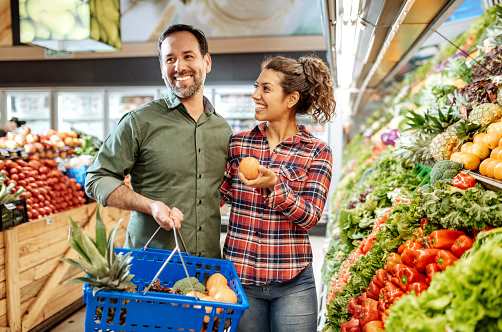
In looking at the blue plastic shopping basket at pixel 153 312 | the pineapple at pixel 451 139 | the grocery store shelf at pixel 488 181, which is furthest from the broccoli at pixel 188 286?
the pineapple at pixel 451 139

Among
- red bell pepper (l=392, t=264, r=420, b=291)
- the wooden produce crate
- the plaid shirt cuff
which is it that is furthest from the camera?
the wooden produce crate

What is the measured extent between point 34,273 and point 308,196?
114 inches

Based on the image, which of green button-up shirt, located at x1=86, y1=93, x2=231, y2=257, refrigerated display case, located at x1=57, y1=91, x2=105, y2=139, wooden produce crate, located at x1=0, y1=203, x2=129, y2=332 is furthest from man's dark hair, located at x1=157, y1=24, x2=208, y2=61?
refrigerated display case, located at x1=57, y1=91, x2=105, y2=139

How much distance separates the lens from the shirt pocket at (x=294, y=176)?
6.73 ft

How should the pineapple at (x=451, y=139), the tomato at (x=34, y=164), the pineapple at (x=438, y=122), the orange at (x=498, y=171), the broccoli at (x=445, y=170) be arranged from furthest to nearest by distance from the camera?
the tomato at (x=34, y=164) → the pineapple at (x=438, y=122) → the pineapple at (x=451, y=139) → the broccoli at (x=445, y=170) → the orange at (x=498, y=171)

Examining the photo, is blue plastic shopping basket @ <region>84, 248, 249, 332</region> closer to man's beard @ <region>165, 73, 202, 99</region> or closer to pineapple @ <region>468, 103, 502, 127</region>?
man's beard @ <region>165, 73, 202, 99</region>

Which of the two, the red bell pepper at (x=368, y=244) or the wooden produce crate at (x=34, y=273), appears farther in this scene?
the wooden produce crate at (x=34, y=273)

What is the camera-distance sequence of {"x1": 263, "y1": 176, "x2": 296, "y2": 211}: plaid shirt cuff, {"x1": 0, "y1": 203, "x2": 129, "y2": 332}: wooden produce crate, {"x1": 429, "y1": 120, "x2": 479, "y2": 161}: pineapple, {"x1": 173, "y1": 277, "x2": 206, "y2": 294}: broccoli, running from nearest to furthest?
1. {"x1": 173, "y1": 277, "x2": 206, "y2": 294}: broccoli
2. {"x1": 263, "y1": 176, "x2": 296, "y2": 211}: plaid shirt cuff
3. {"x1": 429, "y1": 120, "x2": 479, "y2": 161}: pineapple
4. {"x1": 0, "y1": 203, "x2": 129, "y2": 332}: wooden produce crate

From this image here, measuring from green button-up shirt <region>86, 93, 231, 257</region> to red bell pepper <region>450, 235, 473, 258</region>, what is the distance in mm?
1013

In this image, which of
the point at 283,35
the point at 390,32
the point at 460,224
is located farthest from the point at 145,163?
the point at 283,35

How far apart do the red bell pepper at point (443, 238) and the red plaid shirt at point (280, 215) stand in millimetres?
457

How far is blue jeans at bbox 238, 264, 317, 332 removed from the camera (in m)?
2.02

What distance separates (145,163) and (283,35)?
266 inches

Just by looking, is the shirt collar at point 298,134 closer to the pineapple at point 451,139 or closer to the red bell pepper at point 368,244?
the red bell pepper at point 368,244
